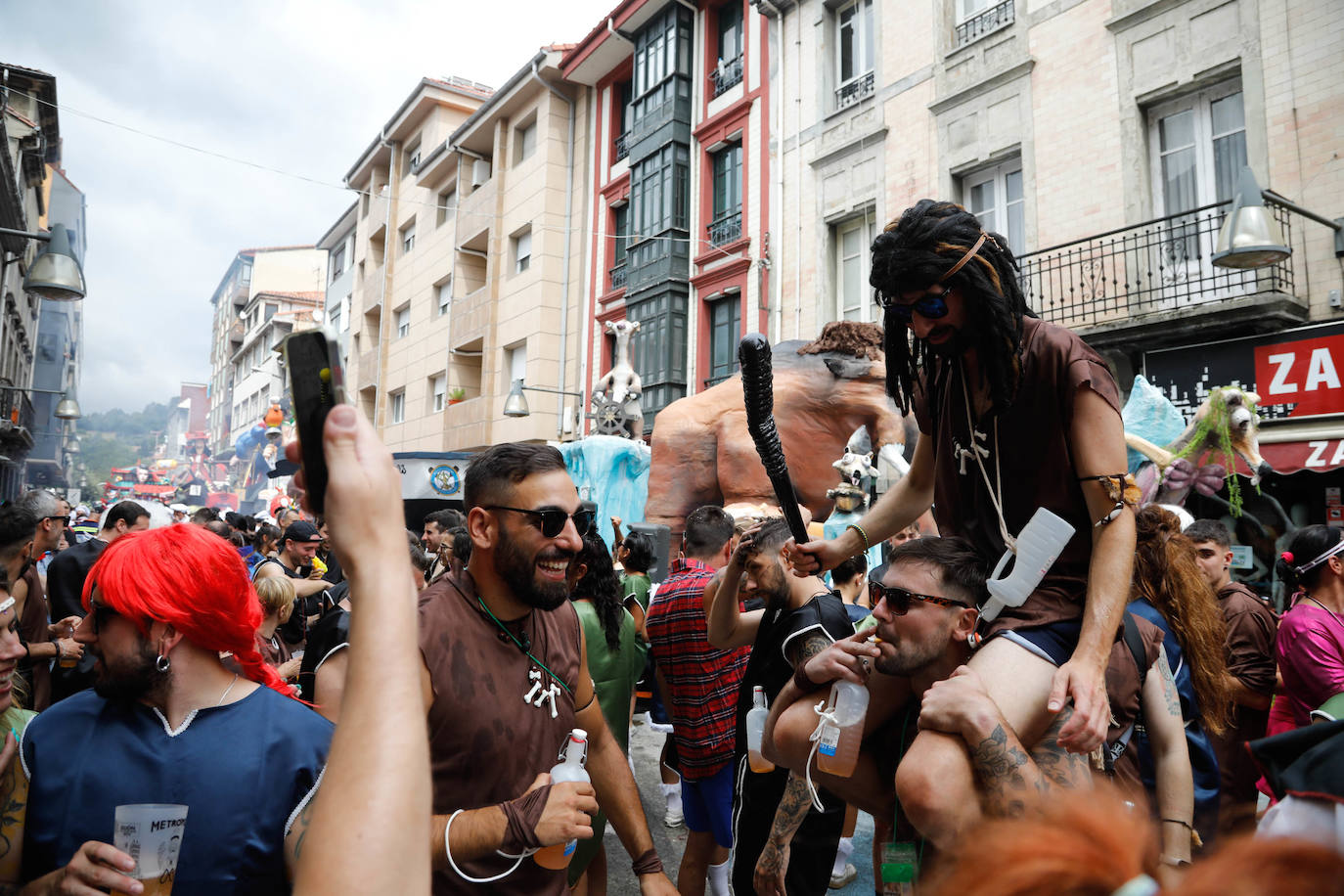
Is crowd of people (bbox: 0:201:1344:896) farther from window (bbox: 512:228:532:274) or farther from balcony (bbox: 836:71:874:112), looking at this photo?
window (bbox: 512:228:532:274)

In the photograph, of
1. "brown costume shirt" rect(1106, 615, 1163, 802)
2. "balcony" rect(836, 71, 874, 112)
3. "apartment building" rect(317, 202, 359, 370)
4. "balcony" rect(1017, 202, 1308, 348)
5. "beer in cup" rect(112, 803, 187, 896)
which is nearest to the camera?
"beer in cup" rect(112, 803, 187, 896)

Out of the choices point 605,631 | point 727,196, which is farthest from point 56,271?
point 727,196

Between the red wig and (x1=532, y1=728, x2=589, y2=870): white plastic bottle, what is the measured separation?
86 cm

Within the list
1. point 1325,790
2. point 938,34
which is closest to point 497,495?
point 1325,790

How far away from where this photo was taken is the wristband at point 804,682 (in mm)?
2545

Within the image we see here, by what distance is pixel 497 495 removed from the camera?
2.90 m

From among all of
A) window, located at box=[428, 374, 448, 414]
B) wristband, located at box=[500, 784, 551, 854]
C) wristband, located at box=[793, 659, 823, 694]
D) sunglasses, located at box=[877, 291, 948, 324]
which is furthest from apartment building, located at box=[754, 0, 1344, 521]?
window, located at box=[428, 374, 448, 414]

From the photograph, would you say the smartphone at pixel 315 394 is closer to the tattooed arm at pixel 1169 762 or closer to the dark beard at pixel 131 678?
the dark beard at pixel 131 678

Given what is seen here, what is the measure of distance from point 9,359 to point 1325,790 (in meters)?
33.1

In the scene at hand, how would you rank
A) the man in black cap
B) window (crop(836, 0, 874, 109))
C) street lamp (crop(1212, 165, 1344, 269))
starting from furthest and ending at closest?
window (crop(836, 0, 874, 109)) < street lamp (crop(1212, 165, 1344, 269)) < the man in black cap

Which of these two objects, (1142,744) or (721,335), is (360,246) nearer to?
(721,335)

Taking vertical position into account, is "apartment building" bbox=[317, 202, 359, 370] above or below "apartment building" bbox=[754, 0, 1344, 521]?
above

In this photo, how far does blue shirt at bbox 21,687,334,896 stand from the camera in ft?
6.15

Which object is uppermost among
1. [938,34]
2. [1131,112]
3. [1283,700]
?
[938,34]
